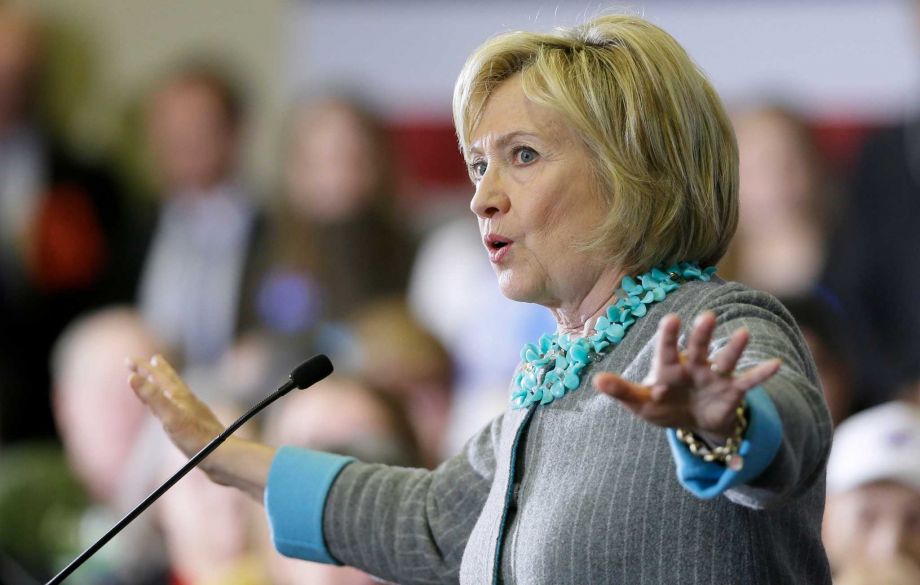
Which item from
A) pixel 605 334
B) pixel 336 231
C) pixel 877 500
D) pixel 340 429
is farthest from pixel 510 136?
pixel 336 231

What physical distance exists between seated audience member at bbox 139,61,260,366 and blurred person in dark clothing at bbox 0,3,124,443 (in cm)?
21

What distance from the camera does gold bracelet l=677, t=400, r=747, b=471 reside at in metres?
1.32

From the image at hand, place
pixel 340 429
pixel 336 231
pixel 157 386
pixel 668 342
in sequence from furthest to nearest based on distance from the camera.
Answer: pixel 336 231, pixel 340 429, pixel 157 386, pixel 668 342

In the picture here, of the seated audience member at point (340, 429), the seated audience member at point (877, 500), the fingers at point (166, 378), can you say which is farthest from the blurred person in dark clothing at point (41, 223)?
the fingers at point (166, 378)

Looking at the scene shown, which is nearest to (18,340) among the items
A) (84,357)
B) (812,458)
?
(84,357)

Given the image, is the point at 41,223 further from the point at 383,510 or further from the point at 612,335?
the point at 612,335

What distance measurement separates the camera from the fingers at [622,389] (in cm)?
127

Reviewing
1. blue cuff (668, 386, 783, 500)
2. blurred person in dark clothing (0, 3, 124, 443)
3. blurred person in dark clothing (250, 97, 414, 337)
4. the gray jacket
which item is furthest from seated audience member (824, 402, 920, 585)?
blurred person in dark clothing (0, 3, 124, 443)

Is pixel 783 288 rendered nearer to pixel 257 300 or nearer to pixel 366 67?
pixel 257 300

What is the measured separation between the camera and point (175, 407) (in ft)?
6.82

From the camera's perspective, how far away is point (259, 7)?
658cm

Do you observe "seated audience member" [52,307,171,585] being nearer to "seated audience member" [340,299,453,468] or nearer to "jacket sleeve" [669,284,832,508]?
"seated audience member" [340,299,453,468]

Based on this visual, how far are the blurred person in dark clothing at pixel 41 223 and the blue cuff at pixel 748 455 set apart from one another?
442 cm

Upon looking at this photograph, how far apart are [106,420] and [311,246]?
1021mm
